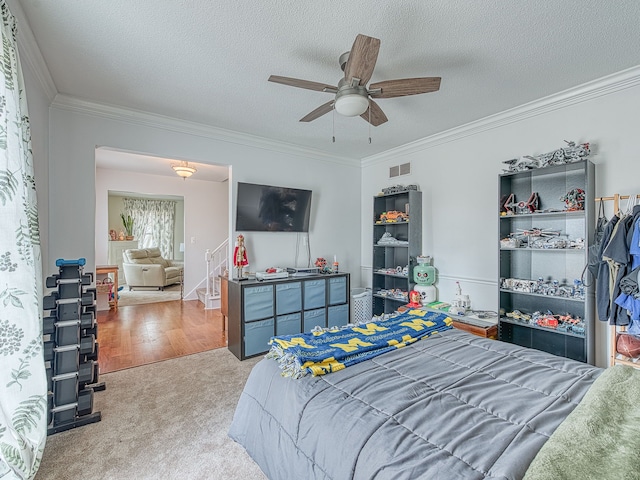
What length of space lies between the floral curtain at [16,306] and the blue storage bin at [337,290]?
9.78 feet

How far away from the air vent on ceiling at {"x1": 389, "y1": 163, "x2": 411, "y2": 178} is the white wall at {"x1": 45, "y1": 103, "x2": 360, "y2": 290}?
69 cm

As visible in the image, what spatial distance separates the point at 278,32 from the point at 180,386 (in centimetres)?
291

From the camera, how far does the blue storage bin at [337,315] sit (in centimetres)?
410

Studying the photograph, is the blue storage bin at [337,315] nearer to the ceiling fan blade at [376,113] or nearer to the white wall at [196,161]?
the white wall at [196,161]

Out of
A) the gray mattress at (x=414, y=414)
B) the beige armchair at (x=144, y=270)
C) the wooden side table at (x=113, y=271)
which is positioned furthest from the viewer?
the beige armchair at (x=144, y=270)

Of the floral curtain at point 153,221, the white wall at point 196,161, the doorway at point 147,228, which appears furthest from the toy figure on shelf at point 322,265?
the floral curtain at point 153,221

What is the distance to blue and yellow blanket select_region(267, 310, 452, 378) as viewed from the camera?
1.57m

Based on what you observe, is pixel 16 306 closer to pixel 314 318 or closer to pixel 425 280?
pixel 314 318

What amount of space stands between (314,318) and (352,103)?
271 cm

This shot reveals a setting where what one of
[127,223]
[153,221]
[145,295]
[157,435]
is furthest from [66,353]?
[153,221]

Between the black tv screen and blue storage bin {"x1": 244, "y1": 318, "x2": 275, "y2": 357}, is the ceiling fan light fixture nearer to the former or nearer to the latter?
the black tv screen

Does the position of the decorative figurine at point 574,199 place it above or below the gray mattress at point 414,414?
above

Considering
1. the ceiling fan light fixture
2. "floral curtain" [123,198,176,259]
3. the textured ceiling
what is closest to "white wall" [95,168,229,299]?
"floral curtain" [123,198,176,259]

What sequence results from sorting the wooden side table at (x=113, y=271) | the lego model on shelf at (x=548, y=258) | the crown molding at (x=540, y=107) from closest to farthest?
the crown molding at (x=540, y=107)
the lego model on shelf at (x=548, y=258)
the wooden side table at (x=113, y=271)
